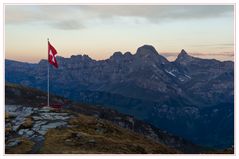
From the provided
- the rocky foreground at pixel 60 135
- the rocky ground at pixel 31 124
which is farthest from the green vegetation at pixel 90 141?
the rocky ground at pixel 31 124

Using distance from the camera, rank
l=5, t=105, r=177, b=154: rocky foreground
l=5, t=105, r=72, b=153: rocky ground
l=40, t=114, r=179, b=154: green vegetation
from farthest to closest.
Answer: l=5, t=105, r=72, b=153: rocky ground
l=5, t=105, r=177, b=154: rocky foreground
l=40, t=114, r=179, b=154: green vegetation

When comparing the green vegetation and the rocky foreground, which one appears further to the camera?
the rocky foreground

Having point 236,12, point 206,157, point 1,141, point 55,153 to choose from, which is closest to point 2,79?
point 1,141

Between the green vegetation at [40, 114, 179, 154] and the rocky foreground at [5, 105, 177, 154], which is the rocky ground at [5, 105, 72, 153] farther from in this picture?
the green vegetation at [40, 114, 179, 154]

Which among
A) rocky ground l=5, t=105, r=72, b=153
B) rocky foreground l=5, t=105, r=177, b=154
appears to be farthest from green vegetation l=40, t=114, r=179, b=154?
rocky ground l=5, t=105, r=72, b=153

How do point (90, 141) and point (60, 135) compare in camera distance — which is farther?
point (60, 135)

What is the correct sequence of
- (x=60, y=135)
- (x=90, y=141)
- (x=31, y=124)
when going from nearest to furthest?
(x=90, y=141)
(x=60, y=135)
(x=31, y=124)

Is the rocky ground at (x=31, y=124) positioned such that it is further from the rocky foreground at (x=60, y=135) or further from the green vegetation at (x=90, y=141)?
the green vegetation at (x=90, y=141)

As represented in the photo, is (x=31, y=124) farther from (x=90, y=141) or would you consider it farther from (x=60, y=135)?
(x=90, y=141)

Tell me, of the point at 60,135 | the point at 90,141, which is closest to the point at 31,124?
the point at 60,135

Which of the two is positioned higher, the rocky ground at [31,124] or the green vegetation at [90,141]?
the rocky ground at [31,124]

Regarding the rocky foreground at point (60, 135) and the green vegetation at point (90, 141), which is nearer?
the green vegetation at point (90, 141)

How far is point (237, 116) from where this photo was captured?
141 feet

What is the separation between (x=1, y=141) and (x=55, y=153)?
6559mm
